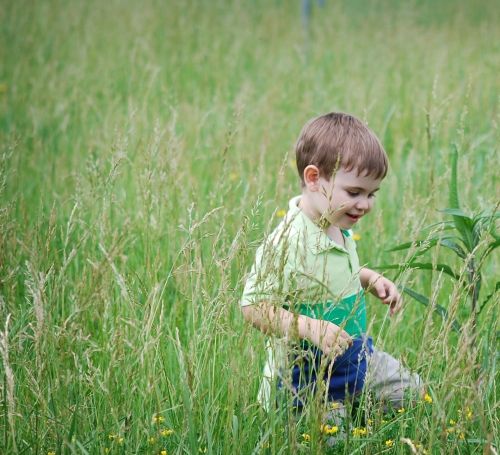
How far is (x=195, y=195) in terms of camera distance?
2.73 metres

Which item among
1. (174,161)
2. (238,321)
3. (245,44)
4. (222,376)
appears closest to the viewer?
(222,376)

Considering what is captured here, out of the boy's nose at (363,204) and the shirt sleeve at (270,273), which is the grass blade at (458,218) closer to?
the boy's nose at (363,204)

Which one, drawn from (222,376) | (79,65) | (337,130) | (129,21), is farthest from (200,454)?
(129,21)

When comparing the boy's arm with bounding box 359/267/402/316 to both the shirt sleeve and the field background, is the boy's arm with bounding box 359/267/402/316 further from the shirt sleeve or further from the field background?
the shirt sleeve

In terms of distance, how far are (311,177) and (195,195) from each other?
0.62 meters

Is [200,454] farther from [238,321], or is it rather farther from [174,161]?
[174,161]

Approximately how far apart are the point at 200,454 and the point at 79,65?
4.55m

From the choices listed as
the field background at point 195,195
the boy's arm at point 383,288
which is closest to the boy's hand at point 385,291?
the boy's arm at point 383,288

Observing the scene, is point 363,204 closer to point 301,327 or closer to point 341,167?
point 341,167

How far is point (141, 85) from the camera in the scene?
5.24 metres

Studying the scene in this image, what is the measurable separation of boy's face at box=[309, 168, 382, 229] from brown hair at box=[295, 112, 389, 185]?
0.02 meters

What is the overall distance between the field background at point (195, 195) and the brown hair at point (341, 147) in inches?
4.1

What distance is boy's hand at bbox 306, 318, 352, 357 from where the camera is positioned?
174 cm

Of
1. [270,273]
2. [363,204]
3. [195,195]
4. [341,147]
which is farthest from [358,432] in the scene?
[195,195]
